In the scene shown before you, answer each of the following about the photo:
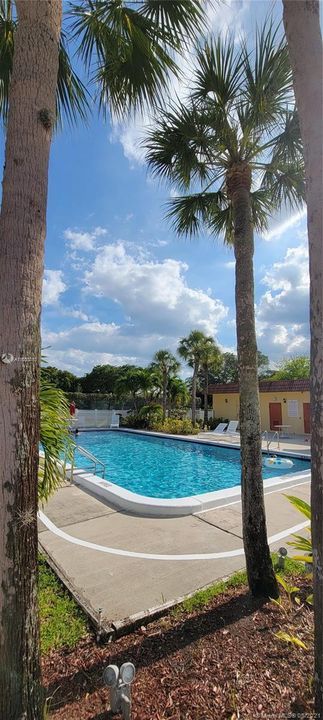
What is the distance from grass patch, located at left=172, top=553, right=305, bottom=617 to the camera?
116 inches

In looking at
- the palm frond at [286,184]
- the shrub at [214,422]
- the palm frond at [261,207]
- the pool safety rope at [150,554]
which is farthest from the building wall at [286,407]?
the pool safety rope at [150,554]

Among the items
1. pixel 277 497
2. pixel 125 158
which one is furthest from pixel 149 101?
pixel 277 497

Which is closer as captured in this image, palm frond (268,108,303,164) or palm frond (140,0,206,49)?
palm frond (140,0,206,49)

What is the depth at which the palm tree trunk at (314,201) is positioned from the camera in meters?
1.65

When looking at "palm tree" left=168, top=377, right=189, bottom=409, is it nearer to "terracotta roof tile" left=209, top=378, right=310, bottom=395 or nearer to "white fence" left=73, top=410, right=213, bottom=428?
"terracotta roof tile" left=209, top=378, right=310, bottom=395

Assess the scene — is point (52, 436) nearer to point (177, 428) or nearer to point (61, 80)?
point (61, 80)

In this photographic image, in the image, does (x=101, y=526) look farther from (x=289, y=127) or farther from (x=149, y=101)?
(x=289, y=127)

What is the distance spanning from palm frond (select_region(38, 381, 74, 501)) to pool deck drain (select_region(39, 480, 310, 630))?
3.00 feet

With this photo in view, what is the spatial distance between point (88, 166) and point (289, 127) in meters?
4.24

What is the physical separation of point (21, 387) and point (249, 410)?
236cm

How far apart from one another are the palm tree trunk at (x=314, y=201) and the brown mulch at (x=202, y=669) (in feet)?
1.74

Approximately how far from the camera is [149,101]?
11.3 feet

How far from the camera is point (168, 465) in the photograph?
41.4 ft

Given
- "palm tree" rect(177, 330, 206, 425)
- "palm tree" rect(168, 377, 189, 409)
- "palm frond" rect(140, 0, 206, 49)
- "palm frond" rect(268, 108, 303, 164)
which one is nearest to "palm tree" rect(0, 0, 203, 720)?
"palm frond" rect(140, 0, 206, 49)
